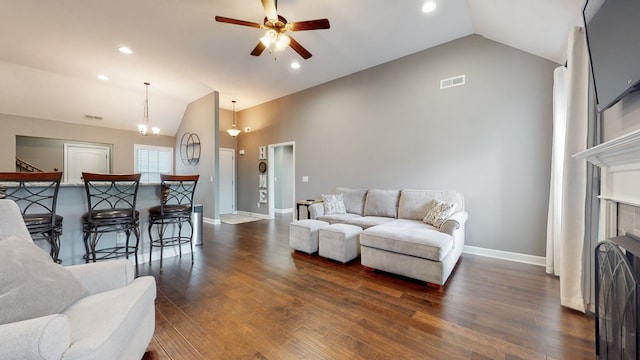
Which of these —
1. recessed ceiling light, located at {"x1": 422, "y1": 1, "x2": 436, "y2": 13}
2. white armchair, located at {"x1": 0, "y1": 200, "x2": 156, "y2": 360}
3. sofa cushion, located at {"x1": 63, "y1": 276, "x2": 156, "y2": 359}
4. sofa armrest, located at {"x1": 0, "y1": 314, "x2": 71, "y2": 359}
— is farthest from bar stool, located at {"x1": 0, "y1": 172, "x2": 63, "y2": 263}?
recessed ceiling light, located at {"x1": 422, "y1": 1, "x2": 436, "y2": 13}

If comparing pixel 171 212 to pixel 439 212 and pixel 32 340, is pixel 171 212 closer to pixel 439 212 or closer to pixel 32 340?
pixel 32 340

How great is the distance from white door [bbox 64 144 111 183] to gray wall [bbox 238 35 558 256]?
251 inches

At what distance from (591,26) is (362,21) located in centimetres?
233

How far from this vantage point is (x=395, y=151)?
168 inches

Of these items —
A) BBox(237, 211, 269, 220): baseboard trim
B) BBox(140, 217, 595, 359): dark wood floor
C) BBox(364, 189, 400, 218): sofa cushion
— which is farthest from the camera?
BBox(237, 211, 269, 220): baseboard trim

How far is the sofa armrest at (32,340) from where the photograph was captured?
0.73m

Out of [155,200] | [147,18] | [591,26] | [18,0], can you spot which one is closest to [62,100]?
[18,0]

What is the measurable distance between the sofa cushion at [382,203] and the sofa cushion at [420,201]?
0.36ft

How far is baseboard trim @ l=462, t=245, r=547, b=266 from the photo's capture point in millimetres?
3088

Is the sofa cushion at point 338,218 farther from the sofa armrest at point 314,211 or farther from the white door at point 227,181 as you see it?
the white door at point 227,181

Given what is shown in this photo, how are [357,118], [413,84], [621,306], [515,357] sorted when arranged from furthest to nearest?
[357,118]
[413,84]
[515,357]
[621,306]

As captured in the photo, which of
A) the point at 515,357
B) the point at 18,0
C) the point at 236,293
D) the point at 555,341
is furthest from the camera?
the point at 18,0

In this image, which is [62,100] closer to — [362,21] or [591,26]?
[362,21]

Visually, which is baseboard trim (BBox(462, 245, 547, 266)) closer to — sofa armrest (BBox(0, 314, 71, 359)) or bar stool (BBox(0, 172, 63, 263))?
sofa armrest (BBox(0, 314, 71, 359))
